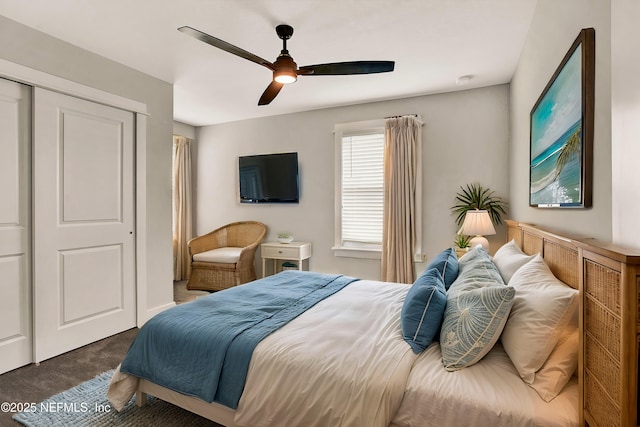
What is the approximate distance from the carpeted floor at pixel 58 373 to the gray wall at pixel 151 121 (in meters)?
0.67

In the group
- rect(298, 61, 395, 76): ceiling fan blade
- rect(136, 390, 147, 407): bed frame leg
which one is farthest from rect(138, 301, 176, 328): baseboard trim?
rect(298, 61, 395, 76): ceiling fan blade

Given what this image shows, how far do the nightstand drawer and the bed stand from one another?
2625mm

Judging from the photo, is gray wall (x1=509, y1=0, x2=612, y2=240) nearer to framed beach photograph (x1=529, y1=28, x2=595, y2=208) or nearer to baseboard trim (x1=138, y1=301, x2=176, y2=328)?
framed beach photograph (x1=529, y1=28, x2=595, y2=208)

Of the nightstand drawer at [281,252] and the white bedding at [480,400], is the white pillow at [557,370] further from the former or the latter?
the nightstand drawer at [281,252]

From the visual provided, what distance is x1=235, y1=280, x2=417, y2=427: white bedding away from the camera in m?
1.30

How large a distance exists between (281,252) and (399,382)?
336cm

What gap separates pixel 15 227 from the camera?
2500 millimetres

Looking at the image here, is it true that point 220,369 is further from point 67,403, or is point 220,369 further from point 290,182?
point 290,182

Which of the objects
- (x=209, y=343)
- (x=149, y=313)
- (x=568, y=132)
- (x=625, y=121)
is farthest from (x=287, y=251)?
(x=625, y=121)

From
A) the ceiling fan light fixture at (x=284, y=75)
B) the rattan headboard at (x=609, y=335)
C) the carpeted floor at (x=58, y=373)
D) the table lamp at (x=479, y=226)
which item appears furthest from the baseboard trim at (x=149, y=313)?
the rattan headboard at (x=609, y=335)

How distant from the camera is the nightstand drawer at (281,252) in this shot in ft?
14.7

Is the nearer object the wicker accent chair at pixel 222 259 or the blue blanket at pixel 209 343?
the blue blanket at pixel 209 343

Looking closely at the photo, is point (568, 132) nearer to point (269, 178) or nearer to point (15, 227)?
point (15, 227)

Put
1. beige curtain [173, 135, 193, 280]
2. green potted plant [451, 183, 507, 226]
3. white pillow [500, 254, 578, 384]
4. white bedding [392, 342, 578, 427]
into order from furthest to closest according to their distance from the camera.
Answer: beige curtain [173, 135, 193, 280], green potted plant [451, 183, 507, 226], white pillow [500, 254, 578, 384], white bedding [392, 342, 578, 427]
